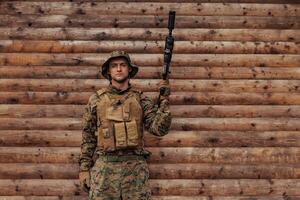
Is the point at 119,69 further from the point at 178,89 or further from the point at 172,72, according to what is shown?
the point at 172,72

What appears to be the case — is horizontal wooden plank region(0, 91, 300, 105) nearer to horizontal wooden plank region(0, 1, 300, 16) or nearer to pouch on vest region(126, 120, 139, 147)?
horizontal wooden plank region(0, 1, 300, 16)

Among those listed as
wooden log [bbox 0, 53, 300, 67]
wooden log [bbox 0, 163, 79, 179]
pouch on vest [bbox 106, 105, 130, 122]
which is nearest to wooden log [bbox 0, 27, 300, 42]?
wooden log [bbox 0, 53, 300, 67]

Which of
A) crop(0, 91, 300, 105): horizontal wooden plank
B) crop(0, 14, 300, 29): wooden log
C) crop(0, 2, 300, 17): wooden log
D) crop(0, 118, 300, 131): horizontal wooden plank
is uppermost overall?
crop(0, 2, 300, 17): wooden log

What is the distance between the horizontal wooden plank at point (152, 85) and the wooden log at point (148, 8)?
1430mm

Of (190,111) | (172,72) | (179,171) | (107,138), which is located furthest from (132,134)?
(172,72)

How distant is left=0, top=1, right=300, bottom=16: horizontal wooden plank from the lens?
7371mm

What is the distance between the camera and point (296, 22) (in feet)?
24.3

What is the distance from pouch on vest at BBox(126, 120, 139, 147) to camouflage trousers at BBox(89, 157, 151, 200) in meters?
0.19

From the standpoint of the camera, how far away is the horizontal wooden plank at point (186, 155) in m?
5.96

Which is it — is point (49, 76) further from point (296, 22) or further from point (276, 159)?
point (296, 22)

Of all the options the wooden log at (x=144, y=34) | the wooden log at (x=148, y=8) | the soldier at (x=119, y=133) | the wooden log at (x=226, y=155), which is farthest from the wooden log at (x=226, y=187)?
the wooden log at (x=148, y=8)

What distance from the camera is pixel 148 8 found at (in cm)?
745

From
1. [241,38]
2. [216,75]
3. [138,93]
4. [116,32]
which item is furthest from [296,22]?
[138,93]

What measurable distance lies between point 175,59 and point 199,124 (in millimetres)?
1217
